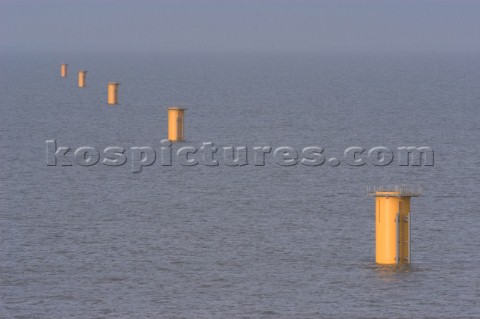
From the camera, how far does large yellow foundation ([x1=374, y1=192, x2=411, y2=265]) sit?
2375 inches

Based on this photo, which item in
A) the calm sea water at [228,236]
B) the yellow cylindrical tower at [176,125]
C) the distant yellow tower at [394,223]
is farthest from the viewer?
the yellow cylindrical tower at [176,125]

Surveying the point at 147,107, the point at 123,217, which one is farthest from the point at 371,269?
the point at 147,107

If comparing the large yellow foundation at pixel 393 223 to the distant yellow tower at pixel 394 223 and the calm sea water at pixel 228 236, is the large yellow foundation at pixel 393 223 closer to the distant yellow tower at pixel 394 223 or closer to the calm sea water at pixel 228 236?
the distant yellow tower at pixel 394 223

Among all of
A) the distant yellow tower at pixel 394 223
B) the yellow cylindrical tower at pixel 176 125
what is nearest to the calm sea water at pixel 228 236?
the distant yellow tower at pixel 394 223

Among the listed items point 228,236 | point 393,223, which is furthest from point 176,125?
point 393,223

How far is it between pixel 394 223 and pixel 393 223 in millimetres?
51

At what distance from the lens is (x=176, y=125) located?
122m

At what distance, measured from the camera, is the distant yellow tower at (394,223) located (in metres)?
60.3

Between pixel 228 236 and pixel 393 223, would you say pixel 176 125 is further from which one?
pixel 393 223

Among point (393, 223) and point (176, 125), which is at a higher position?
point (176, 125)

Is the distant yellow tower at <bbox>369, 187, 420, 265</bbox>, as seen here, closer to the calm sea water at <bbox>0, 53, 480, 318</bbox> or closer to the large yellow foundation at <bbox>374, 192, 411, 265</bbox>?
the large yellow foundation at <bbox>374, 192, 411, 265</bbox>

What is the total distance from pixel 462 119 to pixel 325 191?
7306 cm

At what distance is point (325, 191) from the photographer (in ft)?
303

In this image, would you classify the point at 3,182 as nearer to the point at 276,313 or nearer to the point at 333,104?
the point at 276,313
